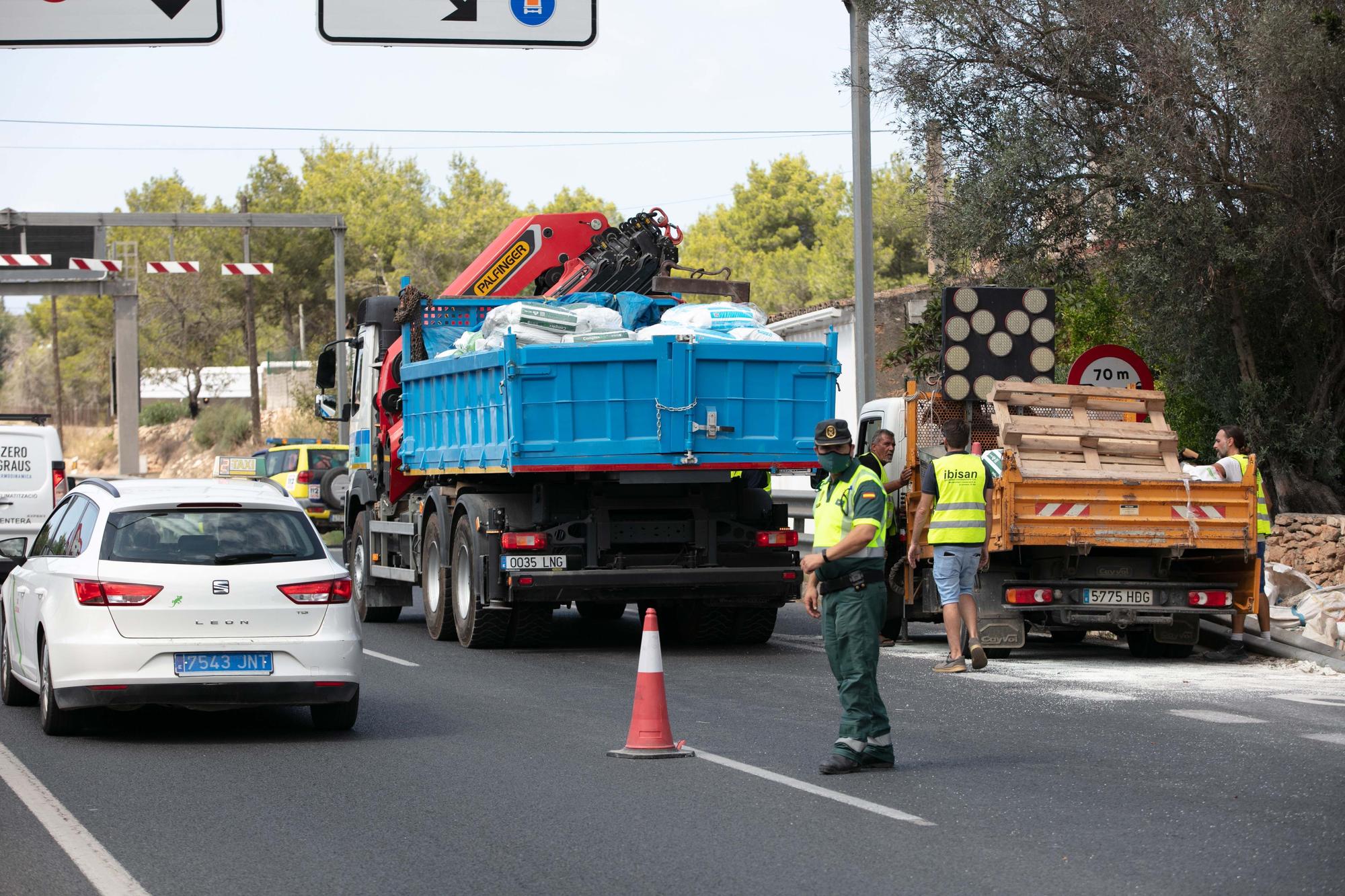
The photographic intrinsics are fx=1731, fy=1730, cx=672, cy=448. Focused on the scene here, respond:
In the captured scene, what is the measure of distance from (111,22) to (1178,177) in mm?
10914

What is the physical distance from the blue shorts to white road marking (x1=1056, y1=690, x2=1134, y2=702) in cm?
132

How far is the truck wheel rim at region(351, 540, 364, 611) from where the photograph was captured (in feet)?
61.8

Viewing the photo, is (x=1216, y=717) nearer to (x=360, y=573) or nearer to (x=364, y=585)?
(x=364, y=585)

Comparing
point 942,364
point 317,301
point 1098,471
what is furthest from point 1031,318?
point 317,301

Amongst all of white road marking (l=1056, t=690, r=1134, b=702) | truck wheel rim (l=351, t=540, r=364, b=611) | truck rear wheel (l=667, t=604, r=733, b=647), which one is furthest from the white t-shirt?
truck wheel rim (l=351, t=540, r=364, b=611)

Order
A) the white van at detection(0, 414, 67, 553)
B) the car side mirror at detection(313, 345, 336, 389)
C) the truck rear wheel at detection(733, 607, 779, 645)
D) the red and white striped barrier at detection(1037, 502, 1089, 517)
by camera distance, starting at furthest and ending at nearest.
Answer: the white van at detection(0, 414, 67, 553), the car side mirror at detection(313, 345, 336, 389), the truck rear wheel at detection(733, 607, 779, 645), the red and white striped barrier at detection(1037, 502, 1089, 517)

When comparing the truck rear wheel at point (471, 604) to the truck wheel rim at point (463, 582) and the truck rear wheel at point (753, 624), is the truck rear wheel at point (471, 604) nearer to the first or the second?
the truck wheel rim at point (463, 582)

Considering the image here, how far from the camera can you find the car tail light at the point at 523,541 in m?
14.2

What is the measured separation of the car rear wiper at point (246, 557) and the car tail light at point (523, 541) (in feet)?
13.7

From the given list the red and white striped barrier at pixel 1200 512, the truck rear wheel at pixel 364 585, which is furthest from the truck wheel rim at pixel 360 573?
the red and white striped barrier at pixel 1200 512

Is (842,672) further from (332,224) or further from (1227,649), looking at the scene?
(332,224)

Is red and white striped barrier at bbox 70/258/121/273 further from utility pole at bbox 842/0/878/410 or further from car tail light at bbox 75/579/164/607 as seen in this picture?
car tail light at bbox 75/579/164/607

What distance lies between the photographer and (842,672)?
8.91 metres

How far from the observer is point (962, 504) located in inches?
516
